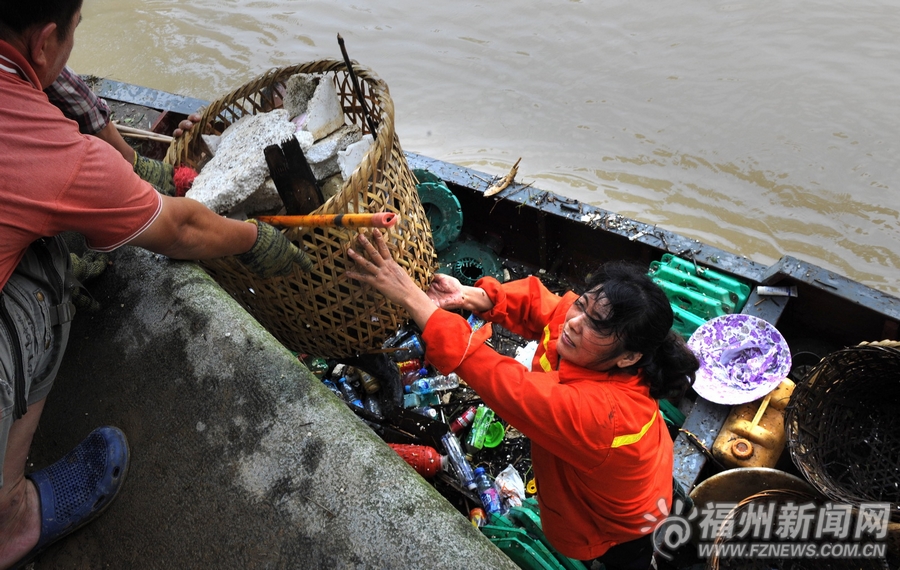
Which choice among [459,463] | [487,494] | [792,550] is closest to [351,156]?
[459,463]

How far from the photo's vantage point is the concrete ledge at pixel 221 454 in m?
1.60

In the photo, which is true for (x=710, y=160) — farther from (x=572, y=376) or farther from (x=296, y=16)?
(x=296, y=16)

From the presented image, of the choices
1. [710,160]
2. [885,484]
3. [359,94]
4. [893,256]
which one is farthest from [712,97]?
[359,94]

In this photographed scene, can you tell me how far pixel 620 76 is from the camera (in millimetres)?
5793

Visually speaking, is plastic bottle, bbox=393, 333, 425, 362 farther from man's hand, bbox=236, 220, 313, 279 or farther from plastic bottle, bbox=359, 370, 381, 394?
man's hand, bbox=236, 220, 313, 279

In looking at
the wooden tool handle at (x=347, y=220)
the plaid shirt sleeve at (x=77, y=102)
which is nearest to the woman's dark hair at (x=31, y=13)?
the wooden tool handle at (x=347, y=220)

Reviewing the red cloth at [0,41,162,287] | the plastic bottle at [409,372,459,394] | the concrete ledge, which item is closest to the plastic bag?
the plastic bottle at [409,372,459,394]

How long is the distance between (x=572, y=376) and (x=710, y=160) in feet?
12.5

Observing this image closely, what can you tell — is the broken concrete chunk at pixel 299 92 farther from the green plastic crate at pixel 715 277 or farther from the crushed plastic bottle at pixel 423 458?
the green plastic crate at pixel 715 277

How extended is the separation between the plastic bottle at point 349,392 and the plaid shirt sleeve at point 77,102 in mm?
1550

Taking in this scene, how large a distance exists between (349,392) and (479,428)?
672 mm

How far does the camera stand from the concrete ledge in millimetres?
1602

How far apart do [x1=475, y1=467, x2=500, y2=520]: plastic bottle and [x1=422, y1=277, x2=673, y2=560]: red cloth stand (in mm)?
419

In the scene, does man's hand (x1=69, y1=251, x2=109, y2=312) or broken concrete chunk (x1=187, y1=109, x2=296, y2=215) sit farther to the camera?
man's hand (x1=69, y1=251, x2=109, y2=312)
